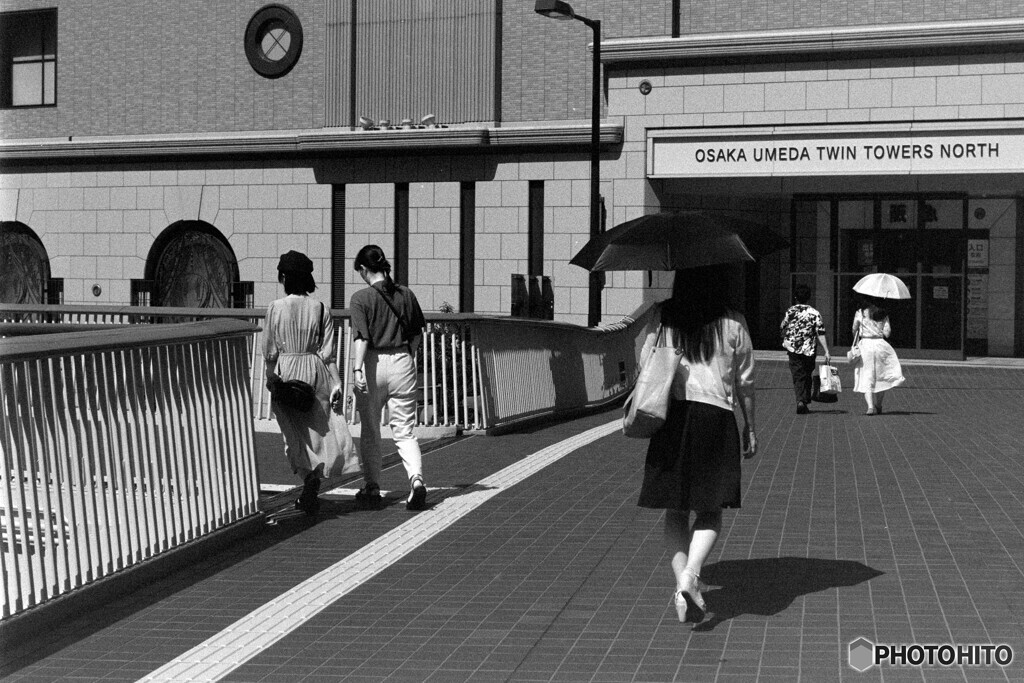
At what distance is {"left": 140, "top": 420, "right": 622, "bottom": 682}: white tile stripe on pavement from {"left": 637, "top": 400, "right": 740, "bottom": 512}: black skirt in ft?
5.79

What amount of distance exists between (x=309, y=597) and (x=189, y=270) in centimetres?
2859

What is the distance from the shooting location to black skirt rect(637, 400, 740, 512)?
6934 millimetres

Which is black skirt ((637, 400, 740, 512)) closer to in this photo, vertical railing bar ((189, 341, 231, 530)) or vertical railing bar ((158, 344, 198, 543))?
vertical railing bar ((158, 344, 198, 543))

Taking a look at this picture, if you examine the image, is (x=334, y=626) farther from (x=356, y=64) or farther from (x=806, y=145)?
(x=356, y=64)

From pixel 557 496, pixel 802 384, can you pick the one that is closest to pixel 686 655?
pixel 557 496

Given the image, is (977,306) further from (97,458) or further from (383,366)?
(97,458)

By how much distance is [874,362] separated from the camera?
1897 centimetres

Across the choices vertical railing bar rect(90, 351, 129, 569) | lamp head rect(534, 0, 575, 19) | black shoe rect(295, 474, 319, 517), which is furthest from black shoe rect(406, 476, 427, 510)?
lamp head rect(534, 0, 575, 19)

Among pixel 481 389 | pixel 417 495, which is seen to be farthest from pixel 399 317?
pixel 481 389

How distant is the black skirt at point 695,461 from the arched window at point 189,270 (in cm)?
2827

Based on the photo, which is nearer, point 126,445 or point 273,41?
point 126,445

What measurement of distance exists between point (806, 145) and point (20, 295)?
1983 centimetres

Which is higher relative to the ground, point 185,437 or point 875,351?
point 875,351

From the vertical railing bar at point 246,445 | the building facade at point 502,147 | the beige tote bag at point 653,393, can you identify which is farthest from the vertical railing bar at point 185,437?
the building facade at point 502,147
